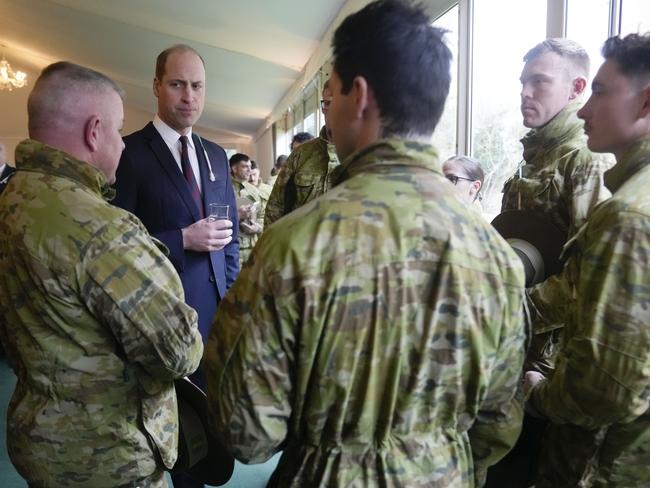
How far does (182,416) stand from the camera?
1364 mm

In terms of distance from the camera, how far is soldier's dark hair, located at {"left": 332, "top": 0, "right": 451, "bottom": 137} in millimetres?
779

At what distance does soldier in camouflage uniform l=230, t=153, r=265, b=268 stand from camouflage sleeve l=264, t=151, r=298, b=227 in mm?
1879

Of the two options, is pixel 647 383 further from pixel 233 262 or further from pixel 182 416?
pixel 233 262

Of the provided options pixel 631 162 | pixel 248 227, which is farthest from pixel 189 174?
pixel 248 227

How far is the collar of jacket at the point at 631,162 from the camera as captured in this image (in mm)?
1058

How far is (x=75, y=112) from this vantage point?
1161mm

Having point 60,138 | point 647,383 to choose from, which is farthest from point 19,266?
point 647,383

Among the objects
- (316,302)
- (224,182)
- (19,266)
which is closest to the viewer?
(316,302)

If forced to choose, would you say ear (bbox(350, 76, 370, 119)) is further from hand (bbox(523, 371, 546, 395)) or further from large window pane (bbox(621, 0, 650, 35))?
large window pane (bbox(621, 0, 650, 35))

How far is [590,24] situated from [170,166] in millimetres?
1935

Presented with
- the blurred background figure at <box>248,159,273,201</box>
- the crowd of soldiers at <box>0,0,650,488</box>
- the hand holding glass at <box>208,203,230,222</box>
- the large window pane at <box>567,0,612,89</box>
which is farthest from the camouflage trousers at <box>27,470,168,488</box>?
the blurred background figure at <box>248,159,273,201</box>

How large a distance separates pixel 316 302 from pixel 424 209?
0.22 meters

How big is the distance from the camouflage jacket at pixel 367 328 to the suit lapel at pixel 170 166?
40.7 inches

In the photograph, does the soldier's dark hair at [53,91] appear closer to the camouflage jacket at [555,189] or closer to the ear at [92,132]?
the ear at [92,132]
